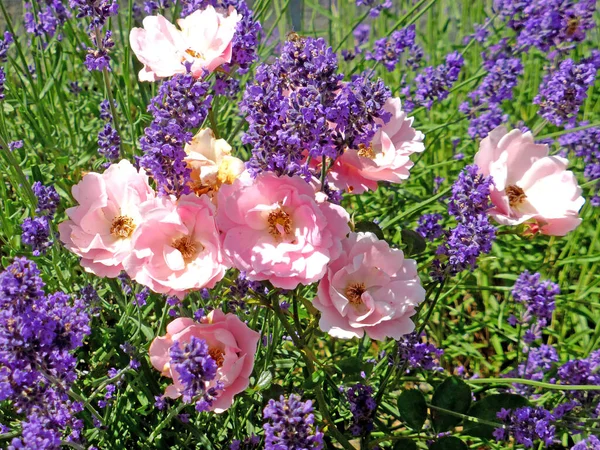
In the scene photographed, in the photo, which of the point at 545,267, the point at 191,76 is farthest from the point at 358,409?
the point at 545,267

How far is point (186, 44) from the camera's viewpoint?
5.06 feet

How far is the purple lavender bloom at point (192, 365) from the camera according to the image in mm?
1244

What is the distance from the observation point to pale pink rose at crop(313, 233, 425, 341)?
137cm

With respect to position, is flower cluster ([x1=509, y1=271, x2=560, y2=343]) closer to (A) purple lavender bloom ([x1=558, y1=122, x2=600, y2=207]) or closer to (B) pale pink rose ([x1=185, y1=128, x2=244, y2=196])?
(A) purple lavender bloom ([x1=558, y1=122, x2=600, y2=207])

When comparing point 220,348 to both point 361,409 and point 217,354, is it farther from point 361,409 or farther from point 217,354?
point 361,409

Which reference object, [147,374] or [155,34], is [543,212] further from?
[147,374]

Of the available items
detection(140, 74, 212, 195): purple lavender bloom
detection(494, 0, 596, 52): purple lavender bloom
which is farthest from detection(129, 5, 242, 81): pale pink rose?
detection(494, 0, 596, 52): purple lavender bloom

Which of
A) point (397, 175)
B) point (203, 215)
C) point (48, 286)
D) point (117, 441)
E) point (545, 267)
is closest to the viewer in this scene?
point (203, 215)

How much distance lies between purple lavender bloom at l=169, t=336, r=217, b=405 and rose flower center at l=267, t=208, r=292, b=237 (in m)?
0.25

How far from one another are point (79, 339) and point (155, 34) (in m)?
0.68

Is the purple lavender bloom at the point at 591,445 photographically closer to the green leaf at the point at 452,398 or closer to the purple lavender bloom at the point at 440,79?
the green leaf at the point at 452,398

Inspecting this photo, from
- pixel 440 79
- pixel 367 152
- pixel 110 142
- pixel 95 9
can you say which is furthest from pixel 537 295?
pixel 95 9

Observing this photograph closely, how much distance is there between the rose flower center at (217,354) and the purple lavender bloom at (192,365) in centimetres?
16

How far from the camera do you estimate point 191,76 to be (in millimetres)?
1335
